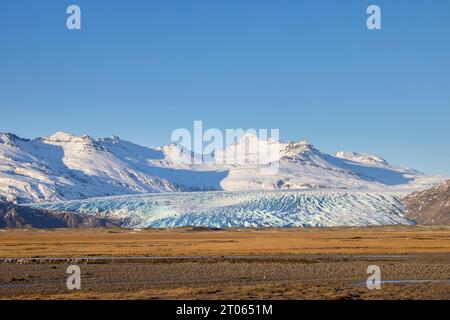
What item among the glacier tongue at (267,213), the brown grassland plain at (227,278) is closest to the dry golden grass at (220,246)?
the brown grassland plain at (227,278)

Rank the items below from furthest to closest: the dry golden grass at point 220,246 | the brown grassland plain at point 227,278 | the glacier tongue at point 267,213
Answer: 1. the glacier tongue at point 267,213
2. the dry golden grass at point 220,246
3. the brown grassland plain at point 227,278

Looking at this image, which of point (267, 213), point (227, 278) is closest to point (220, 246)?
point (227, 278)

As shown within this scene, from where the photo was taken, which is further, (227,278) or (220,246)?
(220,246)

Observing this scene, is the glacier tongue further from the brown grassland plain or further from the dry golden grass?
the brown grassland plain

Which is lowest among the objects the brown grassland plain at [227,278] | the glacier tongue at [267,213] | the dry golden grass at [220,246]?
the glacier tongue at [267,213]

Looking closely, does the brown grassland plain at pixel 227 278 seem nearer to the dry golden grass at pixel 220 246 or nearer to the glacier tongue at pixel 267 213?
the dry golden grass at pixel 220 246

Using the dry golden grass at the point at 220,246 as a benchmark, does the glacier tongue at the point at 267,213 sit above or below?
below

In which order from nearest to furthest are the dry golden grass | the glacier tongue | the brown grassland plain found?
the brown grassland plain → the dry golden grass → the glacier tongue

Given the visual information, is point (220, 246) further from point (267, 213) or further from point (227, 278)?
point (267, 213)

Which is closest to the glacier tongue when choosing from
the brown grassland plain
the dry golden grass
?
the dry golden grass

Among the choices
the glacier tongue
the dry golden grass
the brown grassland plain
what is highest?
the brown grassland plain
